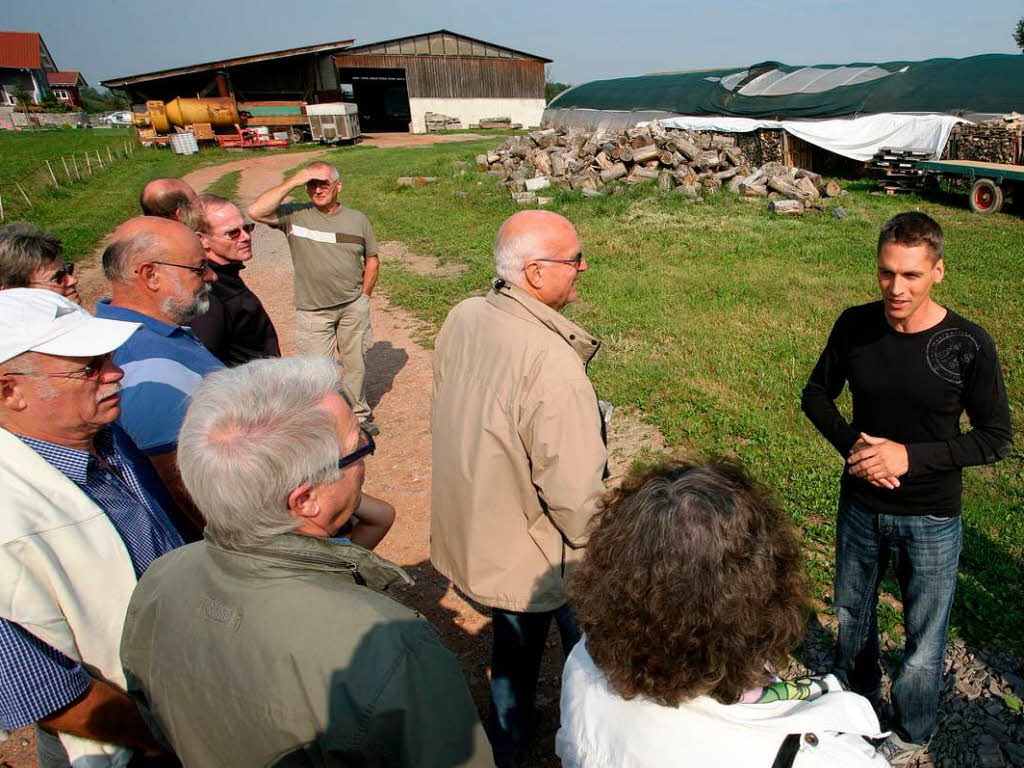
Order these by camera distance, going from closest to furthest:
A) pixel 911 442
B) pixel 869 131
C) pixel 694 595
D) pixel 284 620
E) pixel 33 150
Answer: pixel 694 595 < pixel 284 620 < pixel 911 442 < pixel 869 131 < pixel 33 150

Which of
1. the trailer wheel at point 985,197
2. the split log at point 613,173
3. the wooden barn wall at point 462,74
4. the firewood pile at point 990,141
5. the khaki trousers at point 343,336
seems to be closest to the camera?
the khaki trousers at point 343,336

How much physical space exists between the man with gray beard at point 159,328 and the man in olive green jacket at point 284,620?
3.32ft

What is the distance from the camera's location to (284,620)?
1.40 metres

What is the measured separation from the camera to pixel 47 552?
1747mm

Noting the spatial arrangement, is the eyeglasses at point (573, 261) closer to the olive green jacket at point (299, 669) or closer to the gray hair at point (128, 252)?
the olive green jacket at point (299, 669)

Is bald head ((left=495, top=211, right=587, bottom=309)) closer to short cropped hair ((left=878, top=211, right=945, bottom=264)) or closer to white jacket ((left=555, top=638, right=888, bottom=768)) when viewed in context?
short cropped hair ((left=878, top=211, right=945, bottom=264))

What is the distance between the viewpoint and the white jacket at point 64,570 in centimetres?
169

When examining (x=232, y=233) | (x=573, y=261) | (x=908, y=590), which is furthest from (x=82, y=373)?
(x=908, y=590)

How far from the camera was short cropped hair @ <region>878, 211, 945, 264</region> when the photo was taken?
238 cm

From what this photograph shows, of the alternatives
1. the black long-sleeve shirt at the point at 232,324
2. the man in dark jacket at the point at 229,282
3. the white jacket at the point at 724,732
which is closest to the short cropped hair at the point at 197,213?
the man in dark jacket at the point at 229,282

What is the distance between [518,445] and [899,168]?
17.9m

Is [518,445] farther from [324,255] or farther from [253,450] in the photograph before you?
[324,255]

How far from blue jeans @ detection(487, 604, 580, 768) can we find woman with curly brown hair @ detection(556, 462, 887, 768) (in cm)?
111

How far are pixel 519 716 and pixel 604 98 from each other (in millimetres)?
28257
